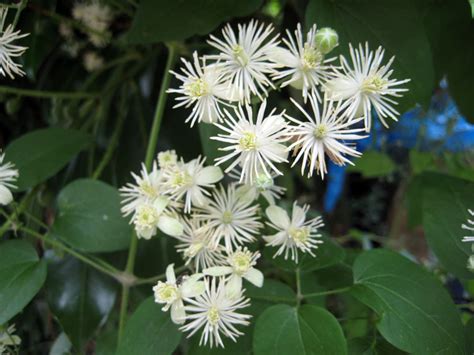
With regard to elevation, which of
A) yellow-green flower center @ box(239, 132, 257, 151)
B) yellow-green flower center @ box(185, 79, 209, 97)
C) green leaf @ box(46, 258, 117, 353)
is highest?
yellow-green flower center @ box(185, 79, 209, 97)

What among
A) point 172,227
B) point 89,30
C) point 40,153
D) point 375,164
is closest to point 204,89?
point 172,227

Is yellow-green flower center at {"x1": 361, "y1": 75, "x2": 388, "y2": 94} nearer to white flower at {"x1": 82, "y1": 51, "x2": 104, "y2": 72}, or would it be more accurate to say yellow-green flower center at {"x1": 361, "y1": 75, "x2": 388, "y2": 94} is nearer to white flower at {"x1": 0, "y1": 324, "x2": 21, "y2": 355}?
white flower at {"x1": 0, "y1": 324, "x2": 21, "y2": 355}

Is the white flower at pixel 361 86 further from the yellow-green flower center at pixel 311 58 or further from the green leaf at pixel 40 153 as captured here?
the green leaf at pixel 40 153

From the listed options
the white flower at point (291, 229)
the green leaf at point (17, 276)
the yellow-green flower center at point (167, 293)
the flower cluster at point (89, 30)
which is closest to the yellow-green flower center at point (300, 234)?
the white flower at point (291, 229)

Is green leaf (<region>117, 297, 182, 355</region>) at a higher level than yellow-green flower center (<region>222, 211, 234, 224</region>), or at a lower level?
lower

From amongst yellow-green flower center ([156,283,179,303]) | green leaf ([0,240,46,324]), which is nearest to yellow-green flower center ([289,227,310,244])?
yellow-green flower center ([156,283,179,303])
